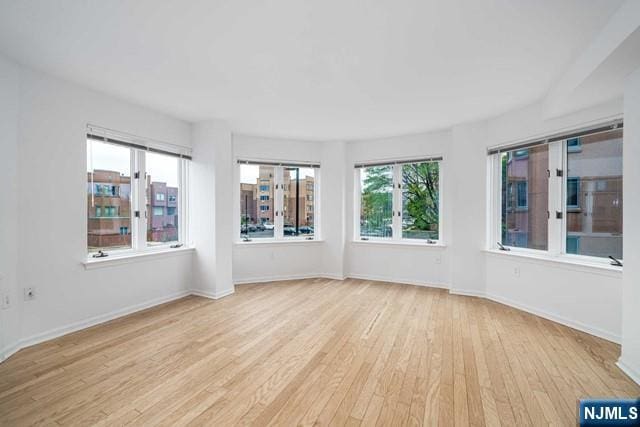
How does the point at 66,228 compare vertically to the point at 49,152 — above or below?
below

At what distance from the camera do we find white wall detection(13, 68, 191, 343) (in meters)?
2.59

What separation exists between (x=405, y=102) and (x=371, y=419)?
3.08m

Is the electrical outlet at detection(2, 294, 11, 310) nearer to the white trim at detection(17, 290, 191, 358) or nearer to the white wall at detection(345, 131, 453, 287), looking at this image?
the white trim at detection(17, 290, 191, 358)

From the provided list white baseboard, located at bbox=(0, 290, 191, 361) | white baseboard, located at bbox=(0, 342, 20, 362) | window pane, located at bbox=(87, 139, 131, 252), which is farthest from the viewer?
window pane, located at bbox=(87, 139, 131, 252)

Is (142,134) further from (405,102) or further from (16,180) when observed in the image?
(405,102)

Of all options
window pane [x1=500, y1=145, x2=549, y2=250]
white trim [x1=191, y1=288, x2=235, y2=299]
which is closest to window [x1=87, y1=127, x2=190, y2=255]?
white trim [x1=191, y1=288, x2=235, y2=299]

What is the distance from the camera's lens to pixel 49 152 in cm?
274

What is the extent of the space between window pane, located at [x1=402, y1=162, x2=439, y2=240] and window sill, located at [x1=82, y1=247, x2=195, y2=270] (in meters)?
3.54

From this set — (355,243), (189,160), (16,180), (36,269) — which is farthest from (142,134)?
(355,243)

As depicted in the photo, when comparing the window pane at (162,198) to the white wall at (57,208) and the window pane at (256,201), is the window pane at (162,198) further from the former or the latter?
the window pane at (256,201)

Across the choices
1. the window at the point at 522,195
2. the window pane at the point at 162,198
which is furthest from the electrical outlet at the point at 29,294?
the window at the point at 522,195

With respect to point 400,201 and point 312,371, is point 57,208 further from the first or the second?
point 400,201

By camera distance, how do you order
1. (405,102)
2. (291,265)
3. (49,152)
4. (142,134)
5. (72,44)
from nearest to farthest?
(72,44) → (49,152) → (405,102) → (142,134) → (291,265)

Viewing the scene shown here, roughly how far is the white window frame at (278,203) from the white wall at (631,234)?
12.7ft
